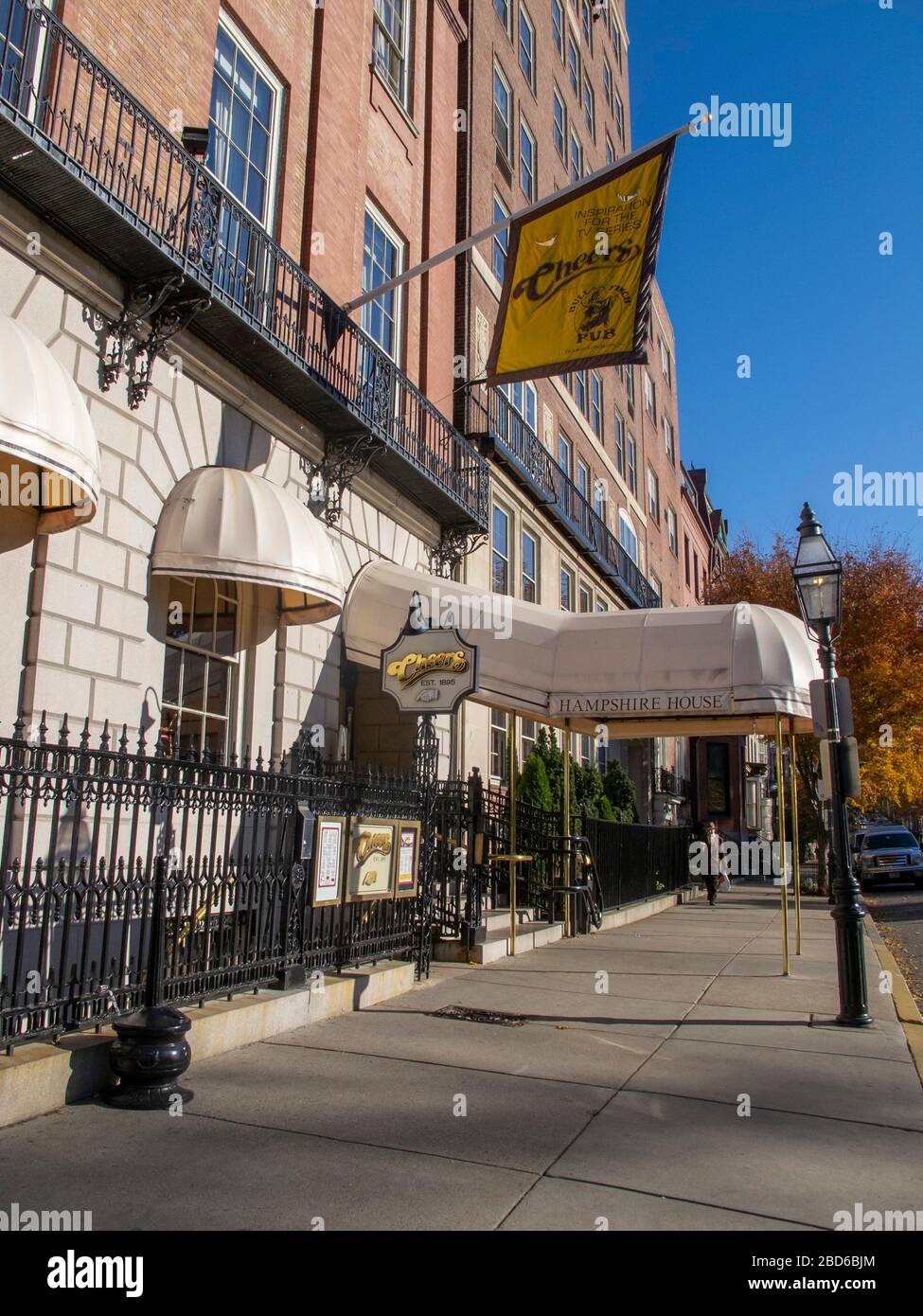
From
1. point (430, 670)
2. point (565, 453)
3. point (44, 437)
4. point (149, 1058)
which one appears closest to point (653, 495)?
point (565, 453)

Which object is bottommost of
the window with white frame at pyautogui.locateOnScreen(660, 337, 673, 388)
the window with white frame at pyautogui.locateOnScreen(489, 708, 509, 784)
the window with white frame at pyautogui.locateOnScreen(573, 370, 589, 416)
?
the window with white frame at pyautogui.locateOnScreen(489, 708, 509, 784)

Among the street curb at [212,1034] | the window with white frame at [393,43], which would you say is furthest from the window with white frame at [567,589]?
the street curb at [212,1034]

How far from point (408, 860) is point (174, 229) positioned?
6507 mm

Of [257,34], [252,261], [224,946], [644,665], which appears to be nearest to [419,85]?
[257,34]

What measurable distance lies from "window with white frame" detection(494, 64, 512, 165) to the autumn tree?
15.5 m

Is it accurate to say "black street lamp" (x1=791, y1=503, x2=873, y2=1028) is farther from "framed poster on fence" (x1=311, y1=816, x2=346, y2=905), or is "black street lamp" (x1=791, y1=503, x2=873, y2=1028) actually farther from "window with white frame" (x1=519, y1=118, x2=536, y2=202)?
"window with white frame" (x1=519, y1=118, x2=536, y2=202)

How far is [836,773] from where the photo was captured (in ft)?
29.9

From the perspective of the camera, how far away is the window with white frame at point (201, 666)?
33.6 feet

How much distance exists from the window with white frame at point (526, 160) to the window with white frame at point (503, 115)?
654 mm

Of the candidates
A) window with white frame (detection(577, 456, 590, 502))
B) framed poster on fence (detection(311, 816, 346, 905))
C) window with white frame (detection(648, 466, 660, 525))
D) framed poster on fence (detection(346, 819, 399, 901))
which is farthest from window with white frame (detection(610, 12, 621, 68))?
framed poster on fence (detection(311, 816, 346, 905))

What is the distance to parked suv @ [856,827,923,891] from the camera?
102 feet

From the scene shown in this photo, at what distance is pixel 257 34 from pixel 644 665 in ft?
29.7

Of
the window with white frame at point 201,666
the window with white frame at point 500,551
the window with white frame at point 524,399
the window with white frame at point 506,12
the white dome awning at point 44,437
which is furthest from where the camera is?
the window with white frame at point 506,12

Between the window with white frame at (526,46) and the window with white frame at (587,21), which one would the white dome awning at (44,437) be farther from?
the window with white frame at (587,21)
